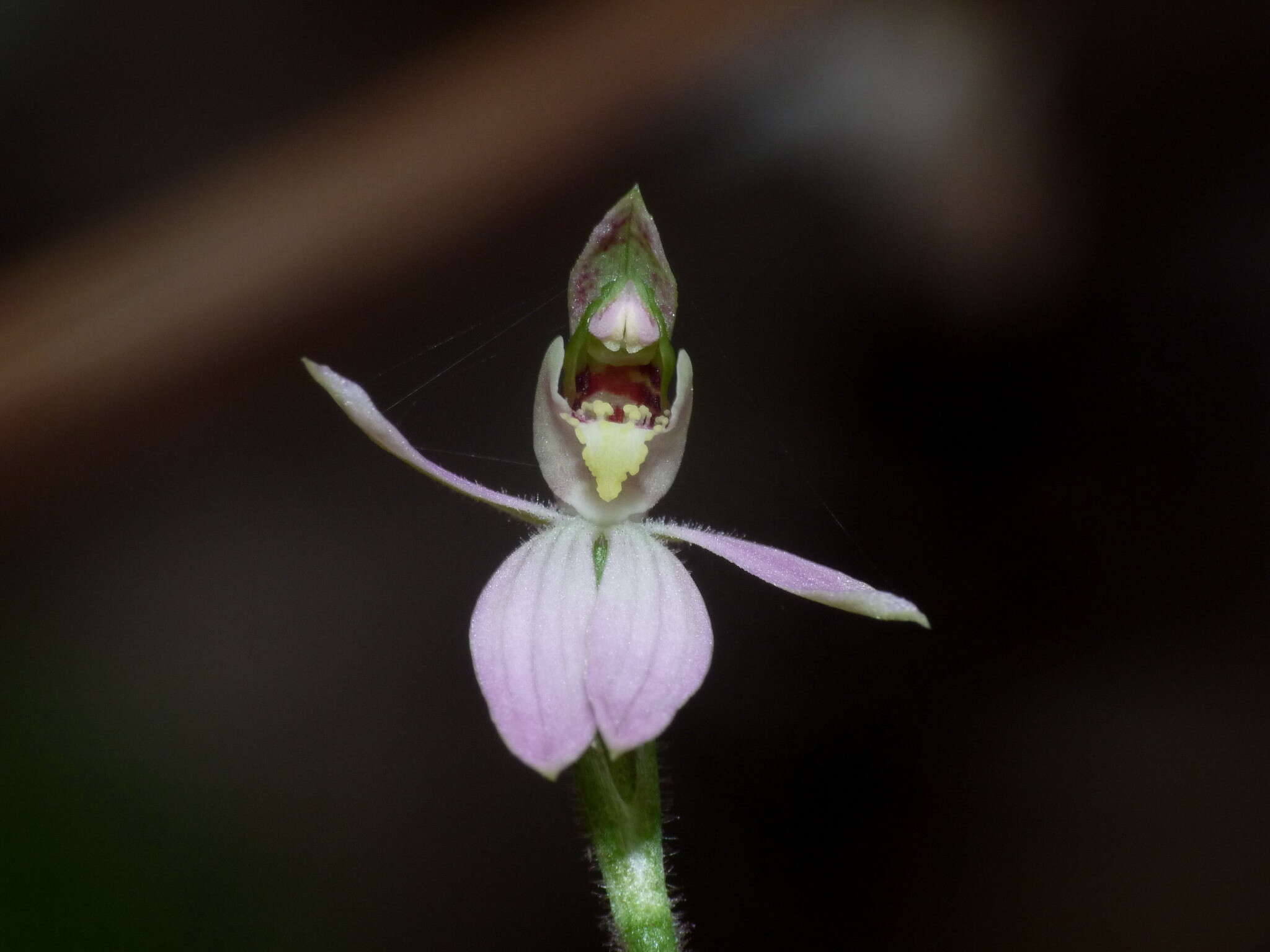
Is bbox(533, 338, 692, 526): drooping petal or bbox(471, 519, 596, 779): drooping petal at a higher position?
bbox(533, 338, 692, 526): drooping petal

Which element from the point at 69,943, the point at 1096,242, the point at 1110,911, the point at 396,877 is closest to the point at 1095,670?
the point at 1110,911

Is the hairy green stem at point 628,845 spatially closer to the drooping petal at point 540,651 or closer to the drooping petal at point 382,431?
the drooping petal at point 540,651

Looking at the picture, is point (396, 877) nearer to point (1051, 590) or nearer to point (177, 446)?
point (177, 446)

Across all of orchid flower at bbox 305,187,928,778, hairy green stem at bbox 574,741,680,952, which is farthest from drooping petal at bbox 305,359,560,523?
hairy green stem at bbox 574,741,680,952

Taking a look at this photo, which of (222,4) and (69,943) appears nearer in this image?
(69,943)

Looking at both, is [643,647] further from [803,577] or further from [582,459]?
[582,459]

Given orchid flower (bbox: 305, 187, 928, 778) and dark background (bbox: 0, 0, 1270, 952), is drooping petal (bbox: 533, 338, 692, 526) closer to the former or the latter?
orchid flower (bbox: 305, 187, 928, 778)
